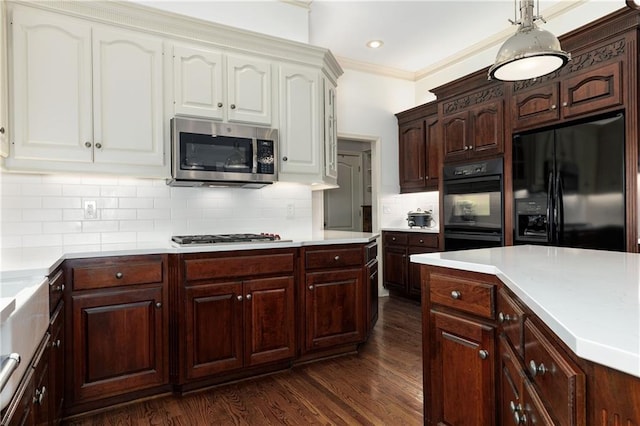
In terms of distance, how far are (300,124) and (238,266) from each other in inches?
51.3

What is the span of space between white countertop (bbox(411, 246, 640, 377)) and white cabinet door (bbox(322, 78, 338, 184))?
1.69 metres

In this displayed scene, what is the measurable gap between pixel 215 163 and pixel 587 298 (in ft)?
7.40

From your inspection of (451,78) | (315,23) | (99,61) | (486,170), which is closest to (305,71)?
(315,23)

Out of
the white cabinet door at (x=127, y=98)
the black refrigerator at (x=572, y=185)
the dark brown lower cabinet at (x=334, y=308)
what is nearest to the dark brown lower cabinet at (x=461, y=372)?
the dark brown lower cabinet at (x=334, y=308)

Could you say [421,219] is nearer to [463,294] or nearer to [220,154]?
[220,154]

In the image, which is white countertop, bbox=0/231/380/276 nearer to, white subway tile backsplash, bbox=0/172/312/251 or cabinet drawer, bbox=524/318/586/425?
white subway tile backsplash, bbox=0/172/312/251

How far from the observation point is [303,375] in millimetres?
2516

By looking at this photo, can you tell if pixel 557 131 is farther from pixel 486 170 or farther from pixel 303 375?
pixel 303 375

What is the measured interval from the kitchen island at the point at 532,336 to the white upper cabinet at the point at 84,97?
6.58 feet

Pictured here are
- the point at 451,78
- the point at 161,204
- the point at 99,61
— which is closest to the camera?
the point at 99,61

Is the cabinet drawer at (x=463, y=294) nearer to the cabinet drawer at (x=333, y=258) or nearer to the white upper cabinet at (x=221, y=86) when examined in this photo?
the cabinet drawer at (x=333, y=258)

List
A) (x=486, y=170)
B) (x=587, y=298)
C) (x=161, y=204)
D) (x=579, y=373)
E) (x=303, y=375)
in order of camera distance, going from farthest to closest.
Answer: (x=486, y=170) → (x=161, y=204) → (x=303, y=375) → (x=587, y=298) → (x=579, y=373)

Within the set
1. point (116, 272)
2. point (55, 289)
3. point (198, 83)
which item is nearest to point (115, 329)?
point (116, 272)

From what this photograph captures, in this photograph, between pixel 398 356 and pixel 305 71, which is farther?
pixel 305 71
